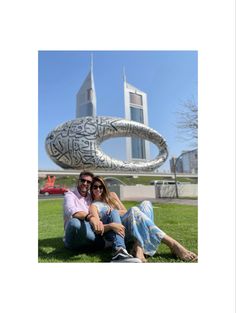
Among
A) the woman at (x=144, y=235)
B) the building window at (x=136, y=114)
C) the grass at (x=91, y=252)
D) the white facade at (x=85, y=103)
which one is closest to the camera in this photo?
the woman at (x=144, y=235)

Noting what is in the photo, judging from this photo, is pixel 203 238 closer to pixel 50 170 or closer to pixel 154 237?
pixel 154 237

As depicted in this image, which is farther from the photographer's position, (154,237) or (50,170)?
(50,170)

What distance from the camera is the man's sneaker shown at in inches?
89.5

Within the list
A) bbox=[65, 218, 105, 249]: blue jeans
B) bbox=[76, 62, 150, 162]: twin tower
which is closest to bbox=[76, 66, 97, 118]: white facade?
bbox=[76, 62, 150, 162]: twin tower

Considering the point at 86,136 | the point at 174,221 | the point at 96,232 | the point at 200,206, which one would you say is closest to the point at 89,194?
the point at 96,232

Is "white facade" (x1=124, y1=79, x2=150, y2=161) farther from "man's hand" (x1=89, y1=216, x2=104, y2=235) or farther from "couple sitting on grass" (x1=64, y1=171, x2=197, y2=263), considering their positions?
"man's hand" (x1=89, y1=216, x2=104, y2=235)

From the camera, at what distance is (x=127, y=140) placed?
14.8m

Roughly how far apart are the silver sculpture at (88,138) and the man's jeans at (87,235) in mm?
11028

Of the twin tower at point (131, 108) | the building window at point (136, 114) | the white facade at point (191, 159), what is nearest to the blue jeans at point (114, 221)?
the white facade at point (191, 159)

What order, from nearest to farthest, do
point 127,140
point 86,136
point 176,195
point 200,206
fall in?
1. point 200,206
2. point 176,195
3. point 86,136
4. point 127,140

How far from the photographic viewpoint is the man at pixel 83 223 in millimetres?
2311

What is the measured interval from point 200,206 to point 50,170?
1502cm

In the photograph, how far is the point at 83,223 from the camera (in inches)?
94.8

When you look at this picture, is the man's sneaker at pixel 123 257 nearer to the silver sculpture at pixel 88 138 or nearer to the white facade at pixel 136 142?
the white facade at pixel 136 142
